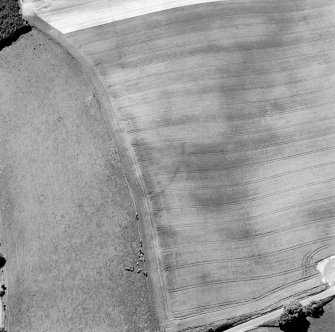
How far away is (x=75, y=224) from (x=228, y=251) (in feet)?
51.8

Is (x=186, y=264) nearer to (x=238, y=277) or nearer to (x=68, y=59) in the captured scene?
(x=238, y=277)

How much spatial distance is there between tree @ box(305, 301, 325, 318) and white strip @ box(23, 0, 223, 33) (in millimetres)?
38011

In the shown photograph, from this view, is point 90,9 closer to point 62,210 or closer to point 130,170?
point 130,170

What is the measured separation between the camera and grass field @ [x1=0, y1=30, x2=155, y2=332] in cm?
4288

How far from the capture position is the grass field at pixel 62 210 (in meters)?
42.9

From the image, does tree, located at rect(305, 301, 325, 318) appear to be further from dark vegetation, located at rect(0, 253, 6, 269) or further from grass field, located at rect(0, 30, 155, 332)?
dark vegetation, located at rect(0, 253, 6, 269)

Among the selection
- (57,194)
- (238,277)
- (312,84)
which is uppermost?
(312,84)

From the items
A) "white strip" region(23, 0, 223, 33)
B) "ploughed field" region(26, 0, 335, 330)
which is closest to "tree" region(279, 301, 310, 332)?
"ploughed field" region(26, 0, 335, 330)

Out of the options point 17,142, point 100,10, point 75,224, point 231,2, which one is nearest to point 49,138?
point 17,142

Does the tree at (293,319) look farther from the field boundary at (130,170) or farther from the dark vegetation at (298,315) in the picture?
the field boundary at (130,170)

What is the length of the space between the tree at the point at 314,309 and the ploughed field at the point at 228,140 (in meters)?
2.07

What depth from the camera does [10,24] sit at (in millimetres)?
54594

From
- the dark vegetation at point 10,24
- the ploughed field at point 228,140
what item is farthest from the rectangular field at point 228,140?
the dark vegetation at point 10,24

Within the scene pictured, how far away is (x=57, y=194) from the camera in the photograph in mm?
46812
